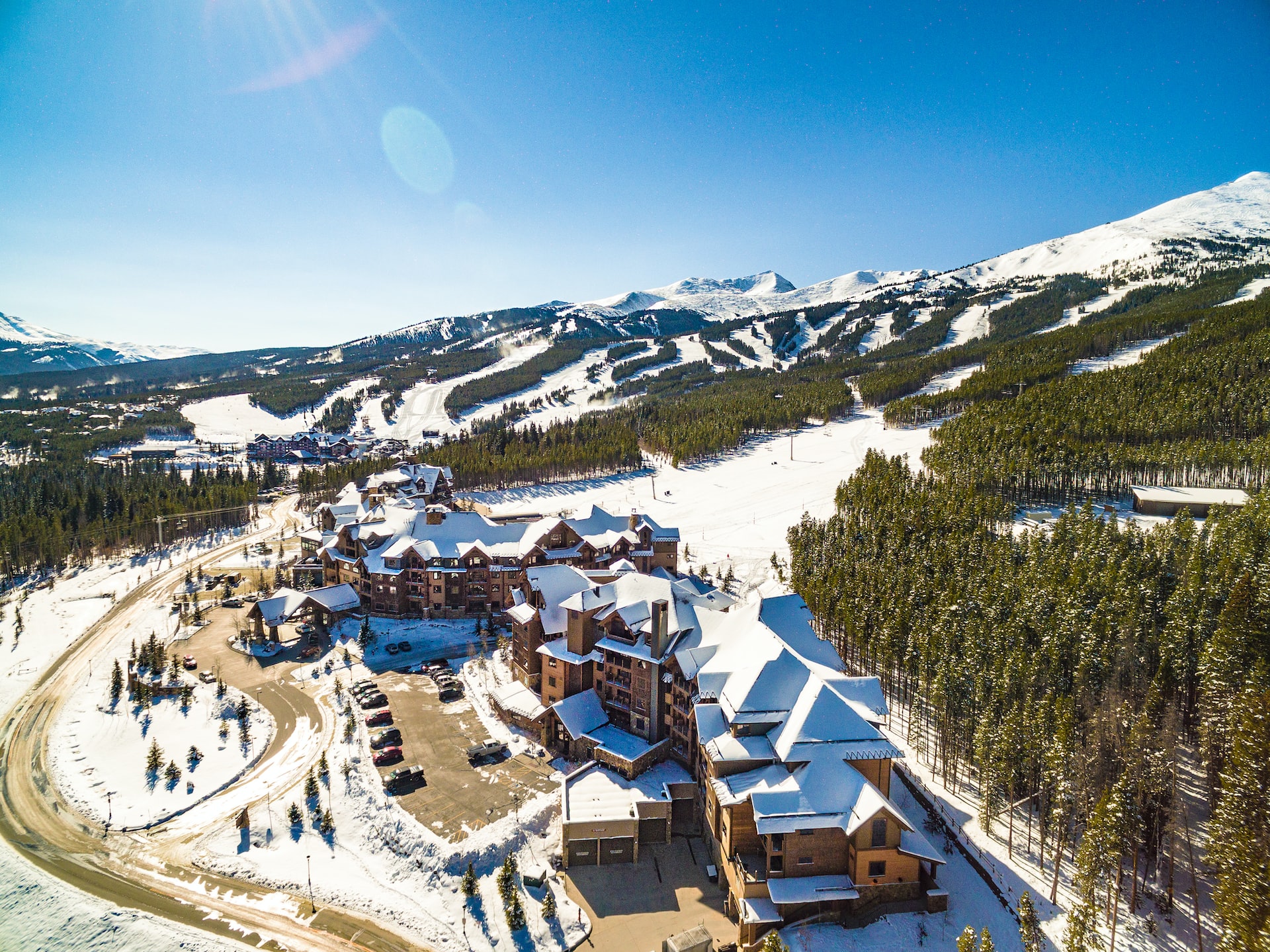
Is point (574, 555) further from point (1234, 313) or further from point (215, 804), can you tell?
point (1234, 313)

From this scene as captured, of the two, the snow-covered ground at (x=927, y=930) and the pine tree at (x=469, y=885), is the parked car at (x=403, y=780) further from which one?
the snow-covered ground at (x=927, y=930)

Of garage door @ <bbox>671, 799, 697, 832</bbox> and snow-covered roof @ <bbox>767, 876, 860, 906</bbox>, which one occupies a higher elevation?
snow-covered roof @ <bbox>767, 876, 860, 906</bbox>

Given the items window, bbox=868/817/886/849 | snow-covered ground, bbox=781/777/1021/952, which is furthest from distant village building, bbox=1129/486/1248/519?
window, bbox=868/817/886/849

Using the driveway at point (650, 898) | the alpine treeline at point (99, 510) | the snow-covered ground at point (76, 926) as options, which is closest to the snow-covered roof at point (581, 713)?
the driveway at point (650, 898)

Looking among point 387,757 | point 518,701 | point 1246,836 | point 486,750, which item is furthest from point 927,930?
point 387,757

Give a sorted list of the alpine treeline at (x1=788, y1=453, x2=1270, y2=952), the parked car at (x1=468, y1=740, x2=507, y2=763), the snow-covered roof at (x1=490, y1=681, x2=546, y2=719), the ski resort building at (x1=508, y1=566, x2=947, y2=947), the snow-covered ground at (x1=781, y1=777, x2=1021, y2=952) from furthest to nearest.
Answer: the snow-covered roof at (x1=490, y1=681, x2=546, y2=719), the parked car at (x1=468, y1=740, x2=507, y2=763), the ski resort building at (x1=508, y1=566, x2=947, y2=947), the snow-covered ground at (x1=781, y1=777, x2=1021, y2=952), the alpine treeline at (x1=788, y1=453, x2=1270, y2=952)

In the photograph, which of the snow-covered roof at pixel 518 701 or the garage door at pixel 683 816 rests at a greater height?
the snow-covered roof at pixel 518 701

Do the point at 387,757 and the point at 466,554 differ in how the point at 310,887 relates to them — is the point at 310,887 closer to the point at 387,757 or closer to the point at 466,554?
the point at 387,757

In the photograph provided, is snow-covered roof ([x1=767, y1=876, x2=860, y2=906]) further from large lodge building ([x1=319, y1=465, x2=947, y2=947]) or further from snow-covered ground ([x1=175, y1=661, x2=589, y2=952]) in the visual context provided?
snow-covered ground ([x1=175, y1=661, x2=589, y2=952])
